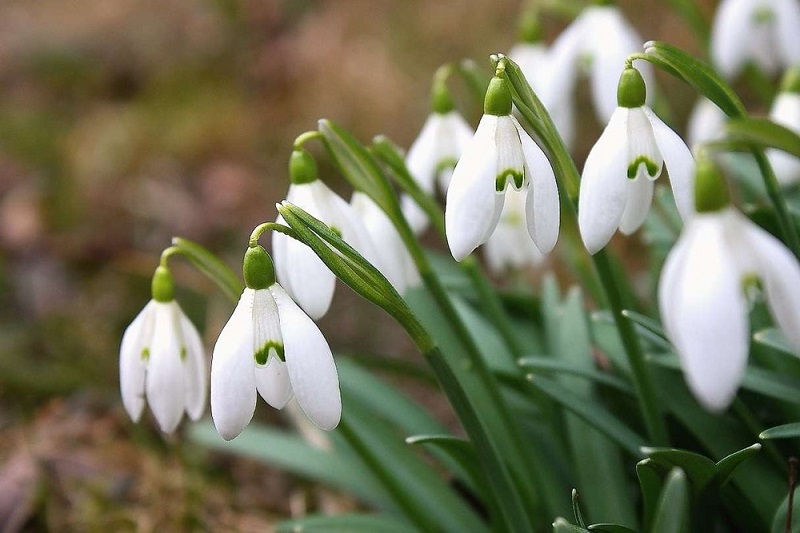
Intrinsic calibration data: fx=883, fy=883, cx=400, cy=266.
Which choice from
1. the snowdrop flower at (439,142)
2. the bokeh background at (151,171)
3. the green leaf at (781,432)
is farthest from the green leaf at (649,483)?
the bokeh background at (151,171)

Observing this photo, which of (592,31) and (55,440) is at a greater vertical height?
(592,31)

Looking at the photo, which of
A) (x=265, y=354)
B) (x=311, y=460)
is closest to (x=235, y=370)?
(x=265, y=354)

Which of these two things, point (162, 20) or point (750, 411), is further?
point (162, 20)

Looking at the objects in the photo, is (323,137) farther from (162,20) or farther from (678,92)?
(162,20)

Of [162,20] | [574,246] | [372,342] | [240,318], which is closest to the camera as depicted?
[240,318]

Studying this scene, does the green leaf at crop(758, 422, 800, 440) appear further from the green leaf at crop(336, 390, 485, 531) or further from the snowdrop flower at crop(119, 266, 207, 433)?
→ the snowdrop flower at crop(119, 266, 207, 433)

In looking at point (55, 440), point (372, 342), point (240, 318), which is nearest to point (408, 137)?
point (372, 342)
